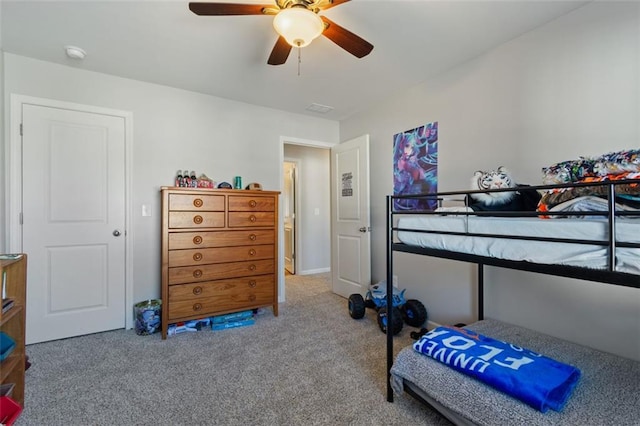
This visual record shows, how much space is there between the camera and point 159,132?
2.83 m

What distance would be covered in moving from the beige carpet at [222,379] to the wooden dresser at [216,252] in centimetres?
29

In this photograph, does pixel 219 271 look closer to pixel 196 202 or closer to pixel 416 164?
pixel 196 202

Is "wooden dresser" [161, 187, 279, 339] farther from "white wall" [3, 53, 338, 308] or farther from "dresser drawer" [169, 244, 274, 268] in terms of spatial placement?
"white wall" [3, 53, 338, 308]

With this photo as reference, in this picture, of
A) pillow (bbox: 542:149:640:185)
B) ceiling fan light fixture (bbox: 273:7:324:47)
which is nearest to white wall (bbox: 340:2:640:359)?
pillow (bbox: 542:149:640:185)

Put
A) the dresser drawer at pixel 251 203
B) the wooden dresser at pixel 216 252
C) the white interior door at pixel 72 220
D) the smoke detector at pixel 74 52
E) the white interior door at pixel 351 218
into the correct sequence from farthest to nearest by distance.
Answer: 1. the white interior door at pixel 351 218
2. the dresser drawer at pixel 251 203
3. the wooden dresser at pixel 216 252
4. the white interior door at pixel 72 220
5. the smoke detector at pixel 74 52

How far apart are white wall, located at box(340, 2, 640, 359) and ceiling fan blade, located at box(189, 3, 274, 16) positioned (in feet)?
5.94

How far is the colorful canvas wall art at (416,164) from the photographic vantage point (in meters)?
2.67

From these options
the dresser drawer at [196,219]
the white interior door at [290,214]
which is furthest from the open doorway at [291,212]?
the dresser drawer at [196,219]

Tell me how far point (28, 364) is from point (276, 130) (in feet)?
9.83

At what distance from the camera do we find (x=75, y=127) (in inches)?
98.3

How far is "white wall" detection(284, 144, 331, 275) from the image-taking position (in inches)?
196

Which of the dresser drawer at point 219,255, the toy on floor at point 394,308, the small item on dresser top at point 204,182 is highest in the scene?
the small item on dresser top at point 204,182

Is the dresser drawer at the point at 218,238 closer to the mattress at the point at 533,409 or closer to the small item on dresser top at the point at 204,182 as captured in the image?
the small item on dresser top at the point at 204,182

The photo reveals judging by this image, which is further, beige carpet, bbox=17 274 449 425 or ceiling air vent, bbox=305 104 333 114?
ceiling air vent, bbox=305 104 333 114
